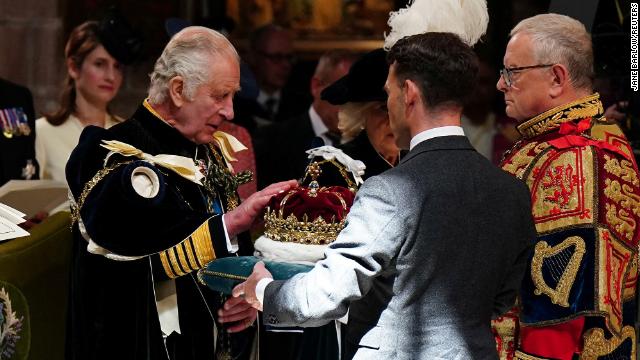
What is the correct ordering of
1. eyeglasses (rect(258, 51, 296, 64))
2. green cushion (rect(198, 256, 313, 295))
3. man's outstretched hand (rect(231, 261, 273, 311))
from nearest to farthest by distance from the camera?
man's outstretched hand (rect(231, 261, 273, 311)) → green cushion (rect(198, 256, 313, 295)) → eyeglasses (rect(258, 51, 296, 64))

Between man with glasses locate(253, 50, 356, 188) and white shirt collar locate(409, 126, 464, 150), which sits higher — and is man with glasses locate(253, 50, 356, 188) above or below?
below

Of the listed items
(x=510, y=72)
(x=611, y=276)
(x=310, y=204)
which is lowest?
(x=611, y=276)

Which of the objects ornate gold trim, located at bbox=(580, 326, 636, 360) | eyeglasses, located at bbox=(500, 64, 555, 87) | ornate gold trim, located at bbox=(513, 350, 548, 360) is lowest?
ornate gold trim, located at bbox=(513, 350, 548, 360)

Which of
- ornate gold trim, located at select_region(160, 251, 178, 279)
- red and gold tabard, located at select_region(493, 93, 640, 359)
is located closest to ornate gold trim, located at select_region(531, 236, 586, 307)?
red and gold tabard, located at select_region(493, 93, 640, 359)

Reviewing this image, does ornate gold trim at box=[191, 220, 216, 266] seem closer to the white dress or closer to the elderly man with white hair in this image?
the elderly man with white hair

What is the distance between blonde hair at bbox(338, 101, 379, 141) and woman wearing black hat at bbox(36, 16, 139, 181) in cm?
147

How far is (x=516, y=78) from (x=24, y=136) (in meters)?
2.63

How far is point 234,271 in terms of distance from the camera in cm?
363

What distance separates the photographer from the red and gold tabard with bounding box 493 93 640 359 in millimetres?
3791

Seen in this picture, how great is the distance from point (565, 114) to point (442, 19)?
0.54 m

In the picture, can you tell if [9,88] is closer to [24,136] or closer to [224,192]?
[24,136]

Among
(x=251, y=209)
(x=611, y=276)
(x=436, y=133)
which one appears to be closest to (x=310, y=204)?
(x=251, y=209)

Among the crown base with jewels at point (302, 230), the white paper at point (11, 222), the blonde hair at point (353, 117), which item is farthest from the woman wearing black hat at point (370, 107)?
the white paper at point (11, 222)

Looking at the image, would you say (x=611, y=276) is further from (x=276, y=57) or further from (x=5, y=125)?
(x=276, y=57)
